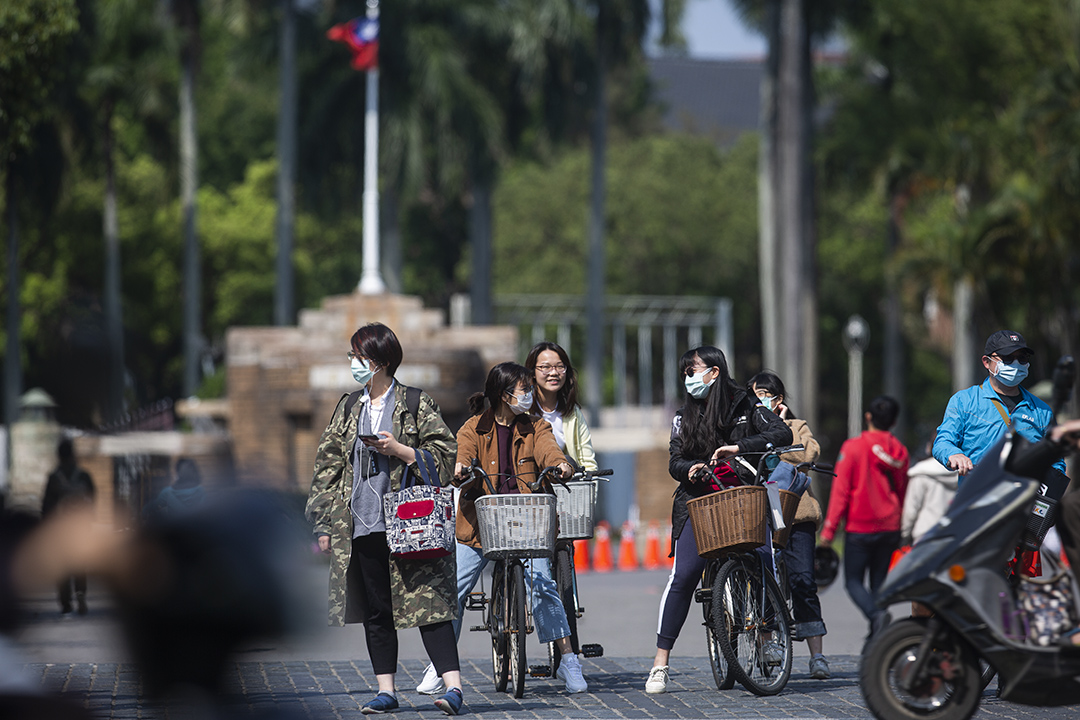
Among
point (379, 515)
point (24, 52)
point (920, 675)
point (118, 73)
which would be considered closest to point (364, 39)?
point (118, 73)

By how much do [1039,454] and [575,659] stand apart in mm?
2946

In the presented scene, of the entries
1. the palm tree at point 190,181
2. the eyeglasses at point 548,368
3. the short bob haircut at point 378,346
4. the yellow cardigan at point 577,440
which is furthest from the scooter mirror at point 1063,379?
the palm tree at point 190,181

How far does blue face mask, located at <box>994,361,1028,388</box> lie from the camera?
25.2ft

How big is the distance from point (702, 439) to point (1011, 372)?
1531 mm

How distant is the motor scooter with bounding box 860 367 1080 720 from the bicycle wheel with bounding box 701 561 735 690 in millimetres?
1781

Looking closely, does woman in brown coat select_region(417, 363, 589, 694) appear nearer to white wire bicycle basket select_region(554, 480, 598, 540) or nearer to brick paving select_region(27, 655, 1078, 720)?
white wire bicycle basket select_region(554, 480, 598, 540)

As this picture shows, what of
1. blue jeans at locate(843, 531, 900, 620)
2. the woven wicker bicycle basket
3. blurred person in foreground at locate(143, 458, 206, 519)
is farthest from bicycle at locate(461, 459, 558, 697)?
blurred person in foreground at locate(143, 458, 206, 519)

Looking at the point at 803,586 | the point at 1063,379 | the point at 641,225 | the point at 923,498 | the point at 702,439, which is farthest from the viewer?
the point at 641,225

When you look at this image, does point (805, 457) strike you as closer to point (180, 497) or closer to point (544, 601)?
point (544, 601)

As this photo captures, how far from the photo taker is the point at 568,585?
838cm

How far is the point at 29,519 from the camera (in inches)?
142

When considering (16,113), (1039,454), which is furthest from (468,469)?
(16,113)

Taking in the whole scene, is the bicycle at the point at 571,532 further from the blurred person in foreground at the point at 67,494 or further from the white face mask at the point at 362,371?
the blurred person in foreground at the point at 67,494

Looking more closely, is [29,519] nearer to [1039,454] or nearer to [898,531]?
[1039,454]
